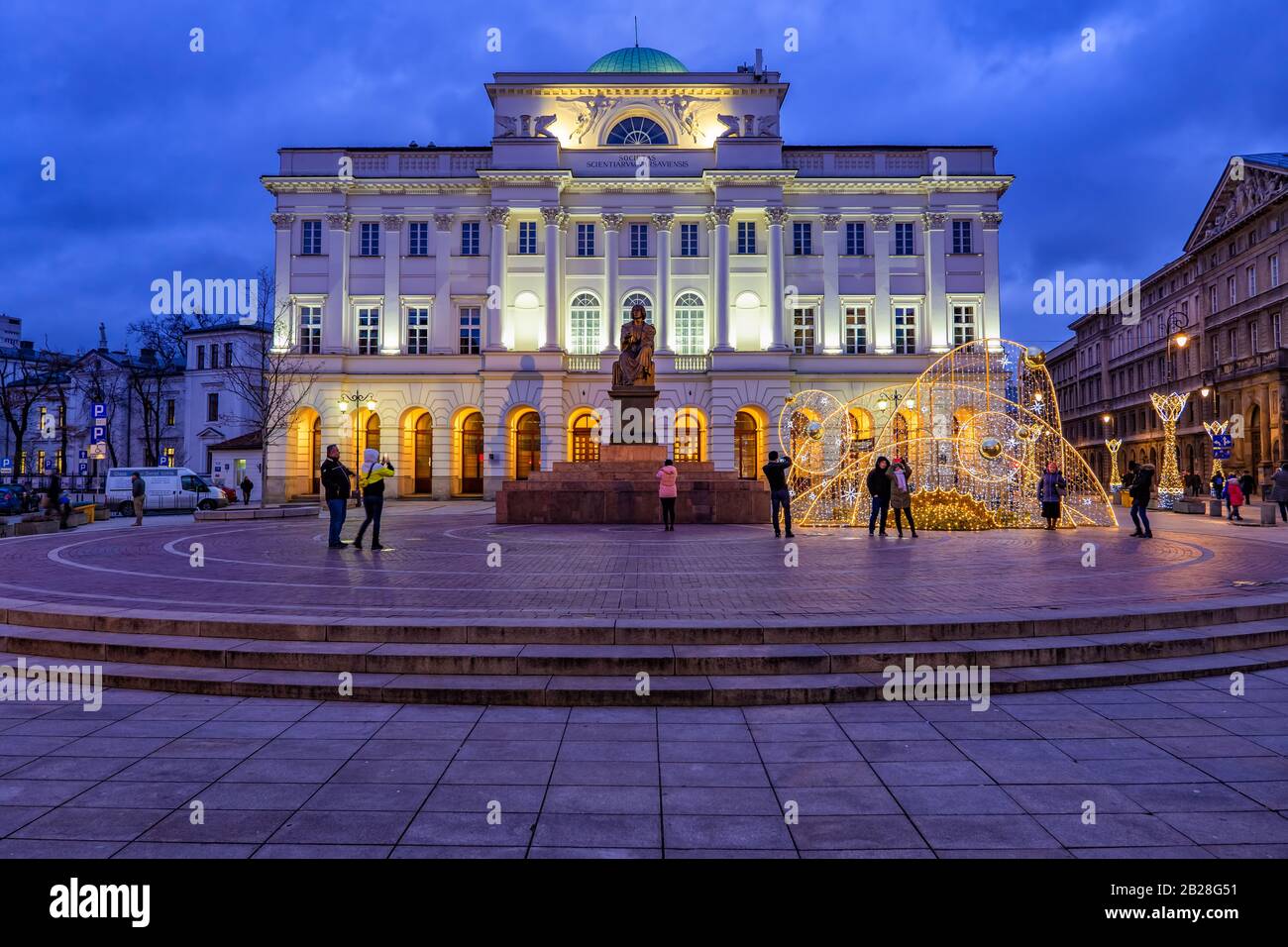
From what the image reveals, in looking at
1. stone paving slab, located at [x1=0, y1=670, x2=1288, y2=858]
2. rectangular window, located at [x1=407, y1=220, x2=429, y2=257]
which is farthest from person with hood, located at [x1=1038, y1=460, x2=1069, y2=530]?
rectangular window, located at [x1=407, y1=220, x2=429, y2=257]

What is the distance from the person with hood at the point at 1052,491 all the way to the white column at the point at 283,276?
4134cm

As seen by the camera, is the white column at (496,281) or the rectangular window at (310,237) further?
the rectangular window at (310,237)

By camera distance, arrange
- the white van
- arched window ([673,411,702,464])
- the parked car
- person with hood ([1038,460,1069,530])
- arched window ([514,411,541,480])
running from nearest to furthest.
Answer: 1. person with hood ([1038,460,1069,530])
2. the parked car
3. the white van
4. arched window ([673,411,702,464])
5. arched window ([514,411,541,480])

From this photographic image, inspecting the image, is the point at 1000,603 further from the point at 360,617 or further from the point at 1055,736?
the point at 360,617

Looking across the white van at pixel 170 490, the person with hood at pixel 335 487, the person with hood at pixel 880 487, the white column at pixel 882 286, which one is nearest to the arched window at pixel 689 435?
the white column at pixel 882 286

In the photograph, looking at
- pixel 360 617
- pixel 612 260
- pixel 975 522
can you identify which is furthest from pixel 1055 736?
pixel 612 260

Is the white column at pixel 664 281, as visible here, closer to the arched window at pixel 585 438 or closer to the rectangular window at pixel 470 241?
the arched window at pixel 585 438

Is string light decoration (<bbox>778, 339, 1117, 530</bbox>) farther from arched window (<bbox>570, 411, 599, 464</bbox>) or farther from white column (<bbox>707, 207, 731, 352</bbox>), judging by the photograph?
arched window (<bbox>570, 411, 599, 464</bbox>)

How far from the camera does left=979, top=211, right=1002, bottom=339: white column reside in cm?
4794

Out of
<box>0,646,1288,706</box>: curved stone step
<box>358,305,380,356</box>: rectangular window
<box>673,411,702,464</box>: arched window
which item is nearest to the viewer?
<box>0,646,1288,706</box>: curved stone step

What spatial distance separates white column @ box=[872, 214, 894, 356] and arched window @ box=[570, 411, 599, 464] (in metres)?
17.2

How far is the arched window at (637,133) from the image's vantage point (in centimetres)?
4862

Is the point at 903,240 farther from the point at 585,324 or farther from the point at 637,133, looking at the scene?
the point at 585,324
